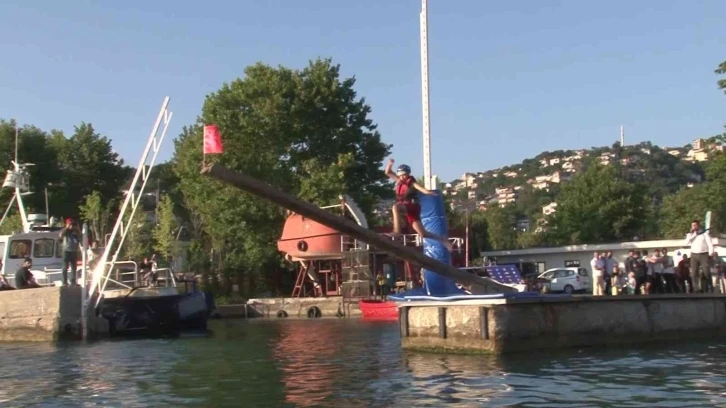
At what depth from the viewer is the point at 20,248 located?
3200 cm

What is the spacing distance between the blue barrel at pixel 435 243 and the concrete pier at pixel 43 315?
40.2 ft

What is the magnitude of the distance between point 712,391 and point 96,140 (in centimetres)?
7120

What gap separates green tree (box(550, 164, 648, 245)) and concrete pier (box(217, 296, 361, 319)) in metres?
33.4

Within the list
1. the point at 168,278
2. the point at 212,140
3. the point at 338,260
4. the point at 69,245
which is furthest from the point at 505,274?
the point at 212,140

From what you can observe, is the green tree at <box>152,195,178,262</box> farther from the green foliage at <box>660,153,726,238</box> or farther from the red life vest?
the red life vest

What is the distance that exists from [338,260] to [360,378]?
34.4m

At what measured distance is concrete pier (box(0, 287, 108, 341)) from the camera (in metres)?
25.9

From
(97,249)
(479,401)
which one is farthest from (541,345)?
(97,249)

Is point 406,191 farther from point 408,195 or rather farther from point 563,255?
point 563,255

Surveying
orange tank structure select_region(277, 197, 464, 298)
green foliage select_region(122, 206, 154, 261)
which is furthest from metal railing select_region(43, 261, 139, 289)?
green foliage select_region(122, 206, 154, 261)

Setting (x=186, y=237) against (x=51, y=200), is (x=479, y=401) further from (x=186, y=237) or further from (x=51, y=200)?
(x=186, y=237)

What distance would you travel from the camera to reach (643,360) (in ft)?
54.0

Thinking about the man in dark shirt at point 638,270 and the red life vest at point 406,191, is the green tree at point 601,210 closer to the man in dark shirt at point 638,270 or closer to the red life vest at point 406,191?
the man in dark shirt at point 638,270

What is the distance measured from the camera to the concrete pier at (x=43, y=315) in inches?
1019
